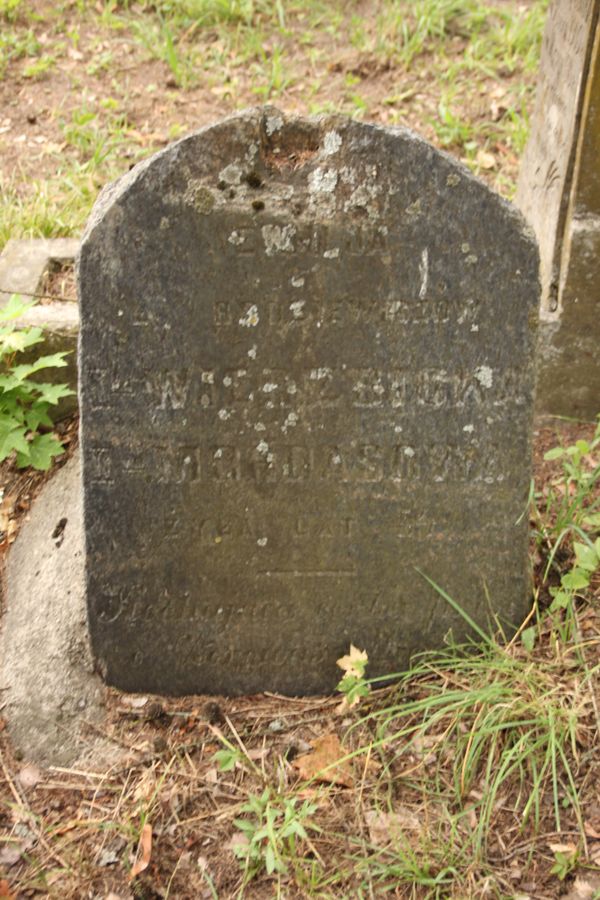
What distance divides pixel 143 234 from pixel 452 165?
714 millimetres

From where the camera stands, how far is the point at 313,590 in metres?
2.68

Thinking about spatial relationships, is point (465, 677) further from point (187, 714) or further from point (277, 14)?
point (277, 14)

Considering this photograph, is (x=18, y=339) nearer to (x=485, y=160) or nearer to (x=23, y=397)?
(x=23, y=397)

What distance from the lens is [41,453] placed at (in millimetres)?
3299

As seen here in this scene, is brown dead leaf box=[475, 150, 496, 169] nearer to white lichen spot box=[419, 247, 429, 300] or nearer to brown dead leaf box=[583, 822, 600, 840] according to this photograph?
white lichen spot box=[419, 247, 429, 300]

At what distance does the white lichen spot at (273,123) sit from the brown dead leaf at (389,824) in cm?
159

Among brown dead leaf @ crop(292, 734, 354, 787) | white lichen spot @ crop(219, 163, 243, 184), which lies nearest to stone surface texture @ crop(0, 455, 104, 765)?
brown dead leaf @ crop(292, 734, 354, 787)

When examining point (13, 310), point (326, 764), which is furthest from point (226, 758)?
point (13, 310)

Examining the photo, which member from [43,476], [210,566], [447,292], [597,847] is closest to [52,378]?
[43,476]

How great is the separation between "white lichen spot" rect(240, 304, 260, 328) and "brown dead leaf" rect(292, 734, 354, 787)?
1.07 meters

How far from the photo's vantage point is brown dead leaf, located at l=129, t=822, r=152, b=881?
226 centimetres

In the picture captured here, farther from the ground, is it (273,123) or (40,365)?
(273,123)

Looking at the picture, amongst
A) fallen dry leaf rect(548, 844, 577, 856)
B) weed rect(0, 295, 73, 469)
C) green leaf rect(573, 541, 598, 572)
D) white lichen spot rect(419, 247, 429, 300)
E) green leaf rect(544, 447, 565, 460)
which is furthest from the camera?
weed rect(0, 295, 73, 469)

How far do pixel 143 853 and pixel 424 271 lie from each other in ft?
4.87
